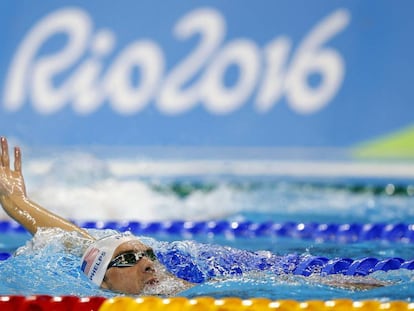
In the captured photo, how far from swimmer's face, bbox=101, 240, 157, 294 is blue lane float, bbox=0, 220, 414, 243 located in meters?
1.62

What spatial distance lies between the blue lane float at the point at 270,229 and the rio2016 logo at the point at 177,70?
181 cm

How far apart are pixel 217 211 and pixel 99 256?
2648 mm

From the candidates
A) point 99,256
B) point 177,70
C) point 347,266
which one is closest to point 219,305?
point 99,256

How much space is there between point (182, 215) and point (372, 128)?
1.67m

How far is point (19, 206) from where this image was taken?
11.9 ft

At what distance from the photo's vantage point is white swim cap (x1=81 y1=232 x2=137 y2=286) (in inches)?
130

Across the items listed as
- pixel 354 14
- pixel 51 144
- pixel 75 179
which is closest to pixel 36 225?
pixel 75 179

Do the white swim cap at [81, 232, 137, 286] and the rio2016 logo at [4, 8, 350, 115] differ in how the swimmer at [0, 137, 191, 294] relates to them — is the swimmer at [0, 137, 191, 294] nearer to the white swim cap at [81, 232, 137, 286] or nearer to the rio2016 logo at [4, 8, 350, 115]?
the white swim cap at [81, 232, 137, 286]

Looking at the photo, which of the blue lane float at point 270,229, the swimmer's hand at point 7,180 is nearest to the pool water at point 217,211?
the blue lane float at point 270,229

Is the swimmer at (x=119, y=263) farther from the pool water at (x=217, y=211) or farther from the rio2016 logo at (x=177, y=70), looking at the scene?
the rio2016 logo at (x=177, y=70)

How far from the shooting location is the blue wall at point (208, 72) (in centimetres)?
685

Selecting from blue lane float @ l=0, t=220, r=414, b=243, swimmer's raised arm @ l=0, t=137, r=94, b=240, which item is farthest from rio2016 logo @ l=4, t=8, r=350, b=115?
swimmer's raised arm @ l=0, t=137, r=94, b=240

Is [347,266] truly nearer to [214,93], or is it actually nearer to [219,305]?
[219,305]

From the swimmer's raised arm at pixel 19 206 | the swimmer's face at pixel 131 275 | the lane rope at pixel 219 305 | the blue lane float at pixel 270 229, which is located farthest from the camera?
the blue lane float at pixel 270 229
